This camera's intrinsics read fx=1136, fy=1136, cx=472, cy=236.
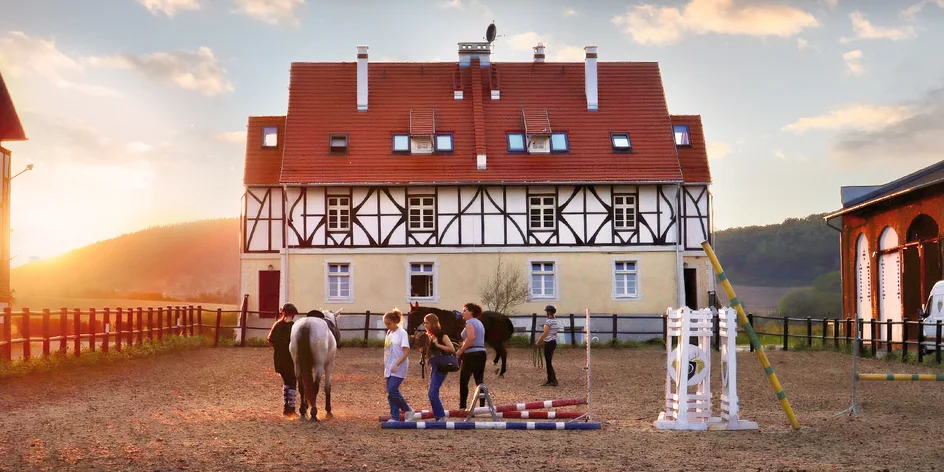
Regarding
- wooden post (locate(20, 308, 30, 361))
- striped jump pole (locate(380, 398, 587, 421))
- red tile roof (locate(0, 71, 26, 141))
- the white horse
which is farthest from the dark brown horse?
red tile roof (locate(0, 71, 26, 141))

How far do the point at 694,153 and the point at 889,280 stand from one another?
9474mm

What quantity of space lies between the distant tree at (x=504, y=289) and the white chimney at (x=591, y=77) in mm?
7190

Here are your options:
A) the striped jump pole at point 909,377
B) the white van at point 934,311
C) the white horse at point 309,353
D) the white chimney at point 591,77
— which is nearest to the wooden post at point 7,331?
the white horse at point 309,353

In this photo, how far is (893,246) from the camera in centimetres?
3319

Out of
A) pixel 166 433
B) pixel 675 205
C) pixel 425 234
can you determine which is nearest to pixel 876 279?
pixel 675 205

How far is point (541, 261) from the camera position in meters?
37.8

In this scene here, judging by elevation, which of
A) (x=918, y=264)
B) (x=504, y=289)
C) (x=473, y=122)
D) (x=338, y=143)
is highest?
(x=473, y=122)

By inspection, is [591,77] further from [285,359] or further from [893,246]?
[285,359]

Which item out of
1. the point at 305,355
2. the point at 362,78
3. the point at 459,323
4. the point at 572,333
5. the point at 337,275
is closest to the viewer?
Result: the point at 305,355

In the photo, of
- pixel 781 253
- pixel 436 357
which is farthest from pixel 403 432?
pixel 781 253

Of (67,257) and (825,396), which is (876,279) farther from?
(67,257)

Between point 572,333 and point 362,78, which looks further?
point 362,78

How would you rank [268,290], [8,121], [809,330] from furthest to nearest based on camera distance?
[268,290], [8,121], [809,330]

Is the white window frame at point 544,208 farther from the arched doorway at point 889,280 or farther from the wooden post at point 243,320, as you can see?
the arched doorway at point 889,280
